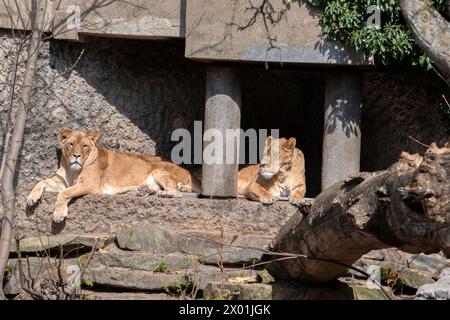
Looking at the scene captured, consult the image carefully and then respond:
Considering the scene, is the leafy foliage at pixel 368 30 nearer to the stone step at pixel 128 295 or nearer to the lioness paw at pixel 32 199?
the stone step at pixel 128 295

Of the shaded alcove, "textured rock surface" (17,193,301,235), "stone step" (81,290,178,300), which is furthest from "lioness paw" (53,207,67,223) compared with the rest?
"stone step" (81,290,178,300)

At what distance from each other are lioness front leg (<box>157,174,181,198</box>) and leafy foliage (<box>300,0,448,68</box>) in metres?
2.55

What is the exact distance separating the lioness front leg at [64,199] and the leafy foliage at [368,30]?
132 inches

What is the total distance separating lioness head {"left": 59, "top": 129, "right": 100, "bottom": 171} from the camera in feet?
41.7

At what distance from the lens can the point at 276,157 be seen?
1313 centimetres

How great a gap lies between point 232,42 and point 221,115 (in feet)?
2.95

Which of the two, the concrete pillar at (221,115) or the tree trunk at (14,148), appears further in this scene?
the concrete pillar at (221,115)

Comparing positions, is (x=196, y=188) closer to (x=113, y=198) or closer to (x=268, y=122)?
(x=113, y=198)

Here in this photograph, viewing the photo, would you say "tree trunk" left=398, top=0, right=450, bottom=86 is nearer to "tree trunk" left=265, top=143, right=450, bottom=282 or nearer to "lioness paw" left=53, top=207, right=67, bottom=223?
"tree trunk" left=265, top=143, right=450, bottom=282

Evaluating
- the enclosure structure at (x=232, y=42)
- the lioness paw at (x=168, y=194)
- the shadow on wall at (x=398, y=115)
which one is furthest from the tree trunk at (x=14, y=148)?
the shadow on wall at (x=398, y=115)

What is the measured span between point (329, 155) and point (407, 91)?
1.58m

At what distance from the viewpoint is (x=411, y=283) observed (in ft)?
35.7

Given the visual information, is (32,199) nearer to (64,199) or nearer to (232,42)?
(64,199)

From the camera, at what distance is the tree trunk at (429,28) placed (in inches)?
340
